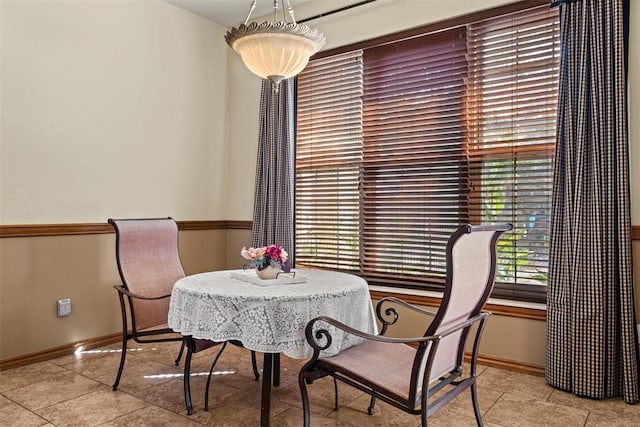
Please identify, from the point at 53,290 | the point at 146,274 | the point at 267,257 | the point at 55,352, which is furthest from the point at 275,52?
the point at 55,352

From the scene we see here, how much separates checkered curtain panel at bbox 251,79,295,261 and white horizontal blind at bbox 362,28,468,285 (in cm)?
68

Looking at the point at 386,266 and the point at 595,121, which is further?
the point at 386,266

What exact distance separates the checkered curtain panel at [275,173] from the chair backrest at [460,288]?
7.16ft

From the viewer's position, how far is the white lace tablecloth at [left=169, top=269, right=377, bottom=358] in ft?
6.62

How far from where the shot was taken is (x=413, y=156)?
3.48m

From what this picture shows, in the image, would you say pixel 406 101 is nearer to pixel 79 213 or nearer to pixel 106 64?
pixel 106 64

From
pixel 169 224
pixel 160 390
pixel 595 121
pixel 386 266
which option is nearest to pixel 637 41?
pixel 595 121

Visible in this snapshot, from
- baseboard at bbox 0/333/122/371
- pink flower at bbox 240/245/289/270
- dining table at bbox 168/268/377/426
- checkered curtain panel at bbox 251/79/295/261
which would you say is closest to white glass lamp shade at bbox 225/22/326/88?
pink flower at bbox 240/245/289/270

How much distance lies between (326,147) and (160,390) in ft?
7.33

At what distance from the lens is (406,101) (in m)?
3.51

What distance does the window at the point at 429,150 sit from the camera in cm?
302

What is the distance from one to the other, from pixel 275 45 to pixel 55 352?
2616mm

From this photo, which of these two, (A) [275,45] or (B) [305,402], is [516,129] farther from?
(B) [305,402]

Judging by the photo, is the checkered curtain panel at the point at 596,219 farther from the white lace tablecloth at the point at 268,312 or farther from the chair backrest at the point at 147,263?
the chair backrest at the point at 147,263
